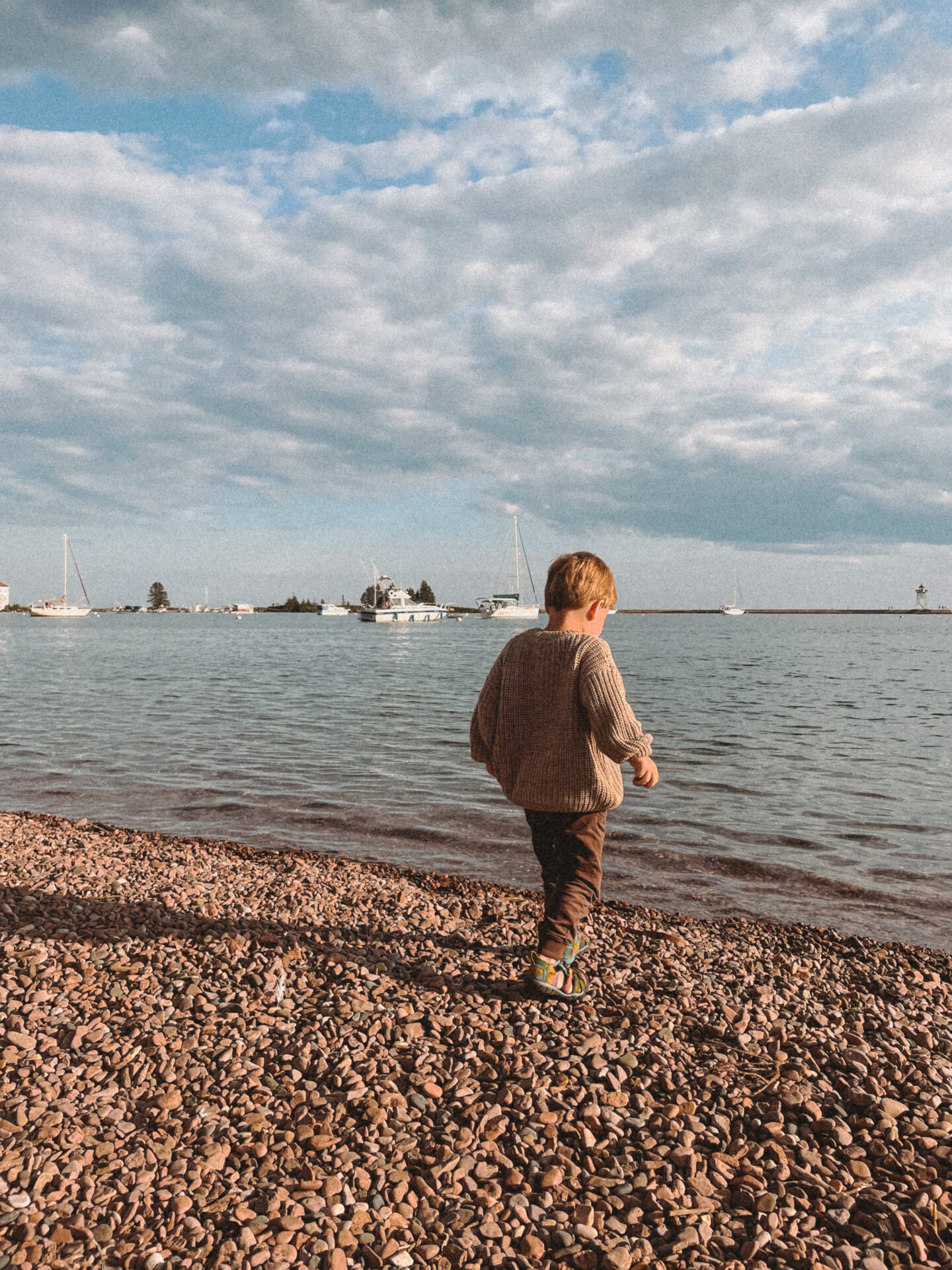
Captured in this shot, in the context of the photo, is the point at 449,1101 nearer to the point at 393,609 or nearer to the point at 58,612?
the point at 393,609

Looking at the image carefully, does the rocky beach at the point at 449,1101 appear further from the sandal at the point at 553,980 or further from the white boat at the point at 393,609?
the white boat at the point at 393,609

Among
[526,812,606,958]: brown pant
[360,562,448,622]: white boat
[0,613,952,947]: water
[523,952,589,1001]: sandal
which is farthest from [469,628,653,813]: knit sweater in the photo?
[360,562,448,622]: white boat

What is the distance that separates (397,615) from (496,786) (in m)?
126

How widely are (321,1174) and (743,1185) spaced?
1720 millimetres

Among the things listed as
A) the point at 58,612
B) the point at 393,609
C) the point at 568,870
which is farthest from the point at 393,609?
the point at 568,870

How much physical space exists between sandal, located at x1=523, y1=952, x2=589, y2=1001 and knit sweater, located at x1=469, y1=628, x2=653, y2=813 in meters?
0.92

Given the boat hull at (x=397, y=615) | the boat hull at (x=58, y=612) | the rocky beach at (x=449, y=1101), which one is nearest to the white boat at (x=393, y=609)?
the boat hull at (x=397, y=615)

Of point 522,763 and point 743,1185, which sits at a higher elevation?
point 522,763

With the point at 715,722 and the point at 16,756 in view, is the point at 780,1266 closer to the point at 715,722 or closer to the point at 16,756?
the point at 16,756

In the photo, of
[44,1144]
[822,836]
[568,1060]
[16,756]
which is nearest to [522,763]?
[568,1060]

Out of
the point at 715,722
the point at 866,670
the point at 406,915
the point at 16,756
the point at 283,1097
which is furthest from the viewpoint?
the point at 866,670

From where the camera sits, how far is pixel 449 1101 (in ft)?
12.3

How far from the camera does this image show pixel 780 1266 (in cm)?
285

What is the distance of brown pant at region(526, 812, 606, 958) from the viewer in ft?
15.7
